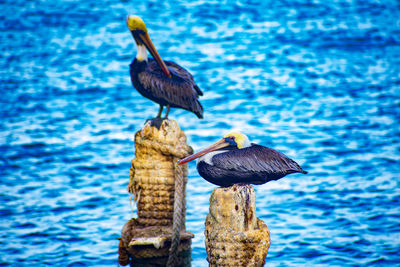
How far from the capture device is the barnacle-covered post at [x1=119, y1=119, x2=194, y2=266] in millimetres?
5824

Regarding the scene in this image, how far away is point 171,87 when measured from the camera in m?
6.50

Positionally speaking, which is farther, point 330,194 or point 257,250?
point 330,194

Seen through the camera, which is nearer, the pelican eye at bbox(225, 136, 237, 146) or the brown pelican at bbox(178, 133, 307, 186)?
the brown pelican at bbox(178, 133, 307, 186)

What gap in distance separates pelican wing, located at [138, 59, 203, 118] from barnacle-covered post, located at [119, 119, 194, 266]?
0.57 metres

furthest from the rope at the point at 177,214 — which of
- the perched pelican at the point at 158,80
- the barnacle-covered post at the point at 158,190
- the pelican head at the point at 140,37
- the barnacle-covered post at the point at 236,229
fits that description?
the pelican head at the point at 140,37

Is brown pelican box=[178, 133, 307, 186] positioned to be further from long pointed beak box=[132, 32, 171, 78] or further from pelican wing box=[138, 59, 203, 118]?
long pointed beak box=[132, 32, 171, 78]

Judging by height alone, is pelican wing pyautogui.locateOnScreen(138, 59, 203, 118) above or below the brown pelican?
above

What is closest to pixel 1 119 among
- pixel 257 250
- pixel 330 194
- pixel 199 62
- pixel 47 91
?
pixel 47 91

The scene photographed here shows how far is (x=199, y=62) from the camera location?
57.8 ft

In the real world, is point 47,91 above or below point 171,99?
above

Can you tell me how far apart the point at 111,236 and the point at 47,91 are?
8.62 m

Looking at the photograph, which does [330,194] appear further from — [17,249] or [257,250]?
[257,250]

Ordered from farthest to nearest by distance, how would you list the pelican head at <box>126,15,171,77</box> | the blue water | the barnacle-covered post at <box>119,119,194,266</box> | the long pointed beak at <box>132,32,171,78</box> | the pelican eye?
the blue water
the pelican head at <box>126,15,171,77</box>
the long pointed beak at <box>132,32,171,78</box>
the barnacle-covered post at <box>119,119,194,266</box>
the pelican eye

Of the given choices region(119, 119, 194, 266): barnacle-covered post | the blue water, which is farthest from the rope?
the blue water
